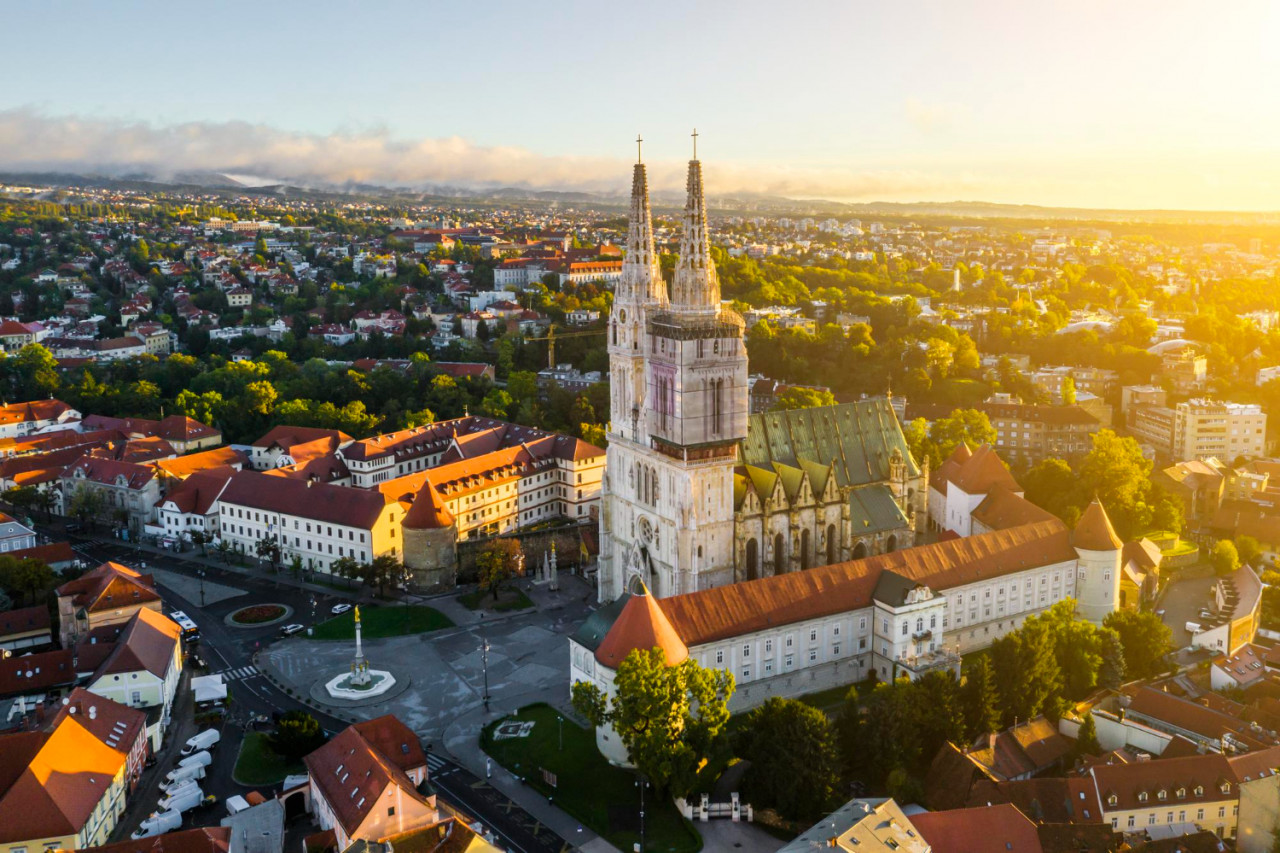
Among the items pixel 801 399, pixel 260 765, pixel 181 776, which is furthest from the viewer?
pixel 801 399

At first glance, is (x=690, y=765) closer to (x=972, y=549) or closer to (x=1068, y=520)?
(x=972, y=549)

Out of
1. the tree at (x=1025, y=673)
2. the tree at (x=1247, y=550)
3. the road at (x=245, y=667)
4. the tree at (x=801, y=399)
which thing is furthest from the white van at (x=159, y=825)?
the tree at (x=1247, y=550)

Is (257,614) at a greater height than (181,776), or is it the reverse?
(181,776)

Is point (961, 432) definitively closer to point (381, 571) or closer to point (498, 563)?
point (498, 563)

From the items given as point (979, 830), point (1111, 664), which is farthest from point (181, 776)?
point (1111, 664)

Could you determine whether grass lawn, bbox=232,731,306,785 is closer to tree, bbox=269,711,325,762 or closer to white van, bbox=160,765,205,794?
tree, bbox=269,711,325,762

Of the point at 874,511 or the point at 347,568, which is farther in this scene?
the point at 347,568

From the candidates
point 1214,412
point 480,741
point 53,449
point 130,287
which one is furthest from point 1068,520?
point 130,287
